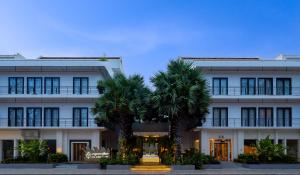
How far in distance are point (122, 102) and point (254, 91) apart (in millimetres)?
13693

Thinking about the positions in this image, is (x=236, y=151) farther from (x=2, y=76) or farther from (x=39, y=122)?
(x=2, y=76)

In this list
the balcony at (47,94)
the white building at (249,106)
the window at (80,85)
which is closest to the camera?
the balcony at (47,94)

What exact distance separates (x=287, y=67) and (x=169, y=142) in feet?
42.9

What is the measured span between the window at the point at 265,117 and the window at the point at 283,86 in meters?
1.93

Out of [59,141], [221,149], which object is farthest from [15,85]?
[221,149]

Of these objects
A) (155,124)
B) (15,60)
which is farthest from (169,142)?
(15,60)

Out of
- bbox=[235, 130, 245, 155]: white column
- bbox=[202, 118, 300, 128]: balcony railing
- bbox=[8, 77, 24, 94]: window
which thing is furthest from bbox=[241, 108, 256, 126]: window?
bbox=[8, 77, 24, 94]: window

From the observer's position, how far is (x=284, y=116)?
37156 millimetres

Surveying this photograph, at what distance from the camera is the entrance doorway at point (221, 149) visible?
37.4 metres

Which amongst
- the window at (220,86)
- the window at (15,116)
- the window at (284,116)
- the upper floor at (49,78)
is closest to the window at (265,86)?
the window at (284,116)

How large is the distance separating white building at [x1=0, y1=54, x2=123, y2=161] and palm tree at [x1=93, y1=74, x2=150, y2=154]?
4145mm

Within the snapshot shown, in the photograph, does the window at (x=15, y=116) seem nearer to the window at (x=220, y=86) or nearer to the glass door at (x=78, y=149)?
the glass door at (x=78, y=149)

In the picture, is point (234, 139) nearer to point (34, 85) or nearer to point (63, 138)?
point (63, 138)

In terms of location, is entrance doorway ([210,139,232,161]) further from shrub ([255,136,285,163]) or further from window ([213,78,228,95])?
shrub ([255,136,285,163])
